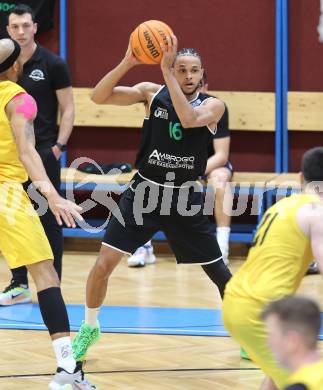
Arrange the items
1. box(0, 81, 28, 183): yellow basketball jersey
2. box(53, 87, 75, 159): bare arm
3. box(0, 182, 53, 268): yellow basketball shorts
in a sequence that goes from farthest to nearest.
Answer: box(53, 87, 75, 159): bare arm
box(0, 81, 28, 183): yellow basketball jersey
box(0, 182, 53, 268): yellow basketball shorts

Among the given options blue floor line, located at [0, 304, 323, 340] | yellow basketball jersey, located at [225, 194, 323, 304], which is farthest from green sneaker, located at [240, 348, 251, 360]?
yellow basketball jersey, located at [225, 194, 323, 304]

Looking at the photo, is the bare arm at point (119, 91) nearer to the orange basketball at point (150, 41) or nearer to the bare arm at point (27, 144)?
the orange basketball at point (150, 41)

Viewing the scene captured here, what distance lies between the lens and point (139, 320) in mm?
6520

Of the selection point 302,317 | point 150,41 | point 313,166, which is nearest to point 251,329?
point 313,166

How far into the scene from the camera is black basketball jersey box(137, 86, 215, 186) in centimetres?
545

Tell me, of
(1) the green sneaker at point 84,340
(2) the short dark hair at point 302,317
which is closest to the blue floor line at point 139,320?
(1) the green sneaker at point 84,340

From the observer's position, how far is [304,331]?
271 cm

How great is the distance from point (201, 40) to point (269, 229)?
645 cm

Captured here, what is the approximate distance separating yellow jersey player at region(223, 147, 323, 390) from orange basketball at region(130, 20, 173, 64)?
5.64 ft

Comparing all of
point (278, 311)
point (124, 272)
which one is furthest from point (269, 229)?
point (124, 272)

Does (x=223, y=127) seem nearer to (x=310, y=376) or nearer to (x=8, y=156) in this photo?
(x=8, y=156)

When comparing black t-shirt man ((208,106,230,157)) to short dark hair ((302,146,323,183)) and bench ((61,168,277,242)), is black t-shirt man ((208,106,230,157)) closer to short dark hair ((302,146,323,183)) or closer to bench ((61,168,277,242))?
bench ((61,168,277,242))

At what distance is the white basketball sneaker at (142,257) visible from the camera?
8.96 meters

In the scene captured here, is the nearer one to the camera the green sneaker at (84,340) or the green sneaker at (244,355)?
the green sneaker at (84,340)
